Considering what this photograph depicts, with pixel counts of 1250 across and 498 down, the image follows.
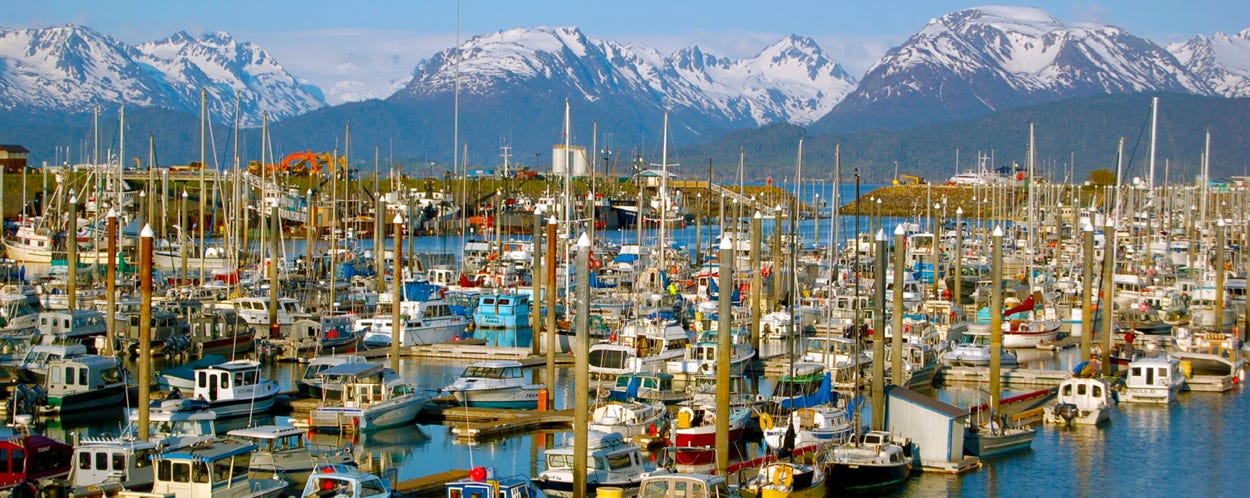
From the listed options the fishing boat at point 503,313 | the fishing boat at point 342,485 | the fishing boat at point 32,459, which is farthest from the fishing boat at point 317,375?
the fishing boat at point 503,313

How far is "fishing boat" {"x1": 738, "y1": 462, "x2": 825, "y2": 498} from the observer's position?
24.8 metres

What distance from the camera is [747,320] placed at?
46.2m

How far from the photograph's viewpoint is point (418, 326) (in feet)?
153

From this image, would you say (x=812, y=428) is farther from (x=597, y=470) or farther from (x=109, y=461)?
(x=109, y=461)

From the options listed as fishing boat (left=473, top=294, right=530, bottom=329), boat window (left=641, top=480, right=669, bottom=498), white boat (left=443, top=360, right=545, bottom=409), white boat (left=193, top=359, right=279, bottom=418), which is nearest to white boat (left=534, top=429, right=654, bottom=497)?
boat window (left=641, top=480, right=669, bottom=498)

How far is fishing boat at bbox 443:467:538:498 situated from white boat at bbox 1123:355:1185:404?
64.2 ft

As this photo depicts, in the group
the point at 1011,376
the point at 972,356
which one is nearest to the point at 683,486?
the point at 1011,376

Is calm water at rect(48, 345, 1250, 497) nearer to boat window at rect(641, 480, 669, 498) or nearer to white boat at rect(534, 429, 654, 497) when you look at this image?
white boat at rect(534, 429, 654, 497)

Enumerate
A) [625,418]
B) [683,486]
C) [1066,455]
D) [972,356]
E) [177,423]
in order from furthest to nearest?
1. [972,356]
2. [1066,455]
3. [625,418]
4. [177,423]
5. [683,486]

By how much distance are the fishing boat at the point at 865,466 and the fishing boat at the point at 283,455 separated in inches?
318

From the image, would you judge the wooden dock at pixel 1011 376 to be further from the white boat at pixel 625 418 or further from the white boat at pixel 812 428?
the white boat at pixel 625 418

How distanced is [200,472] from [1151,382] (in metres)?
23.7

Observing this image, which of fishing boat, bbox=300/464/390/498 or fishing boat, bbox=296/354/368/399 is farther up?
fishing boat, bbox=296/354/368/399

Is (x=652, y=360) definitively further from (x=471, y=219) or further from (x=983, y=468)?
(x=471, y=219)
